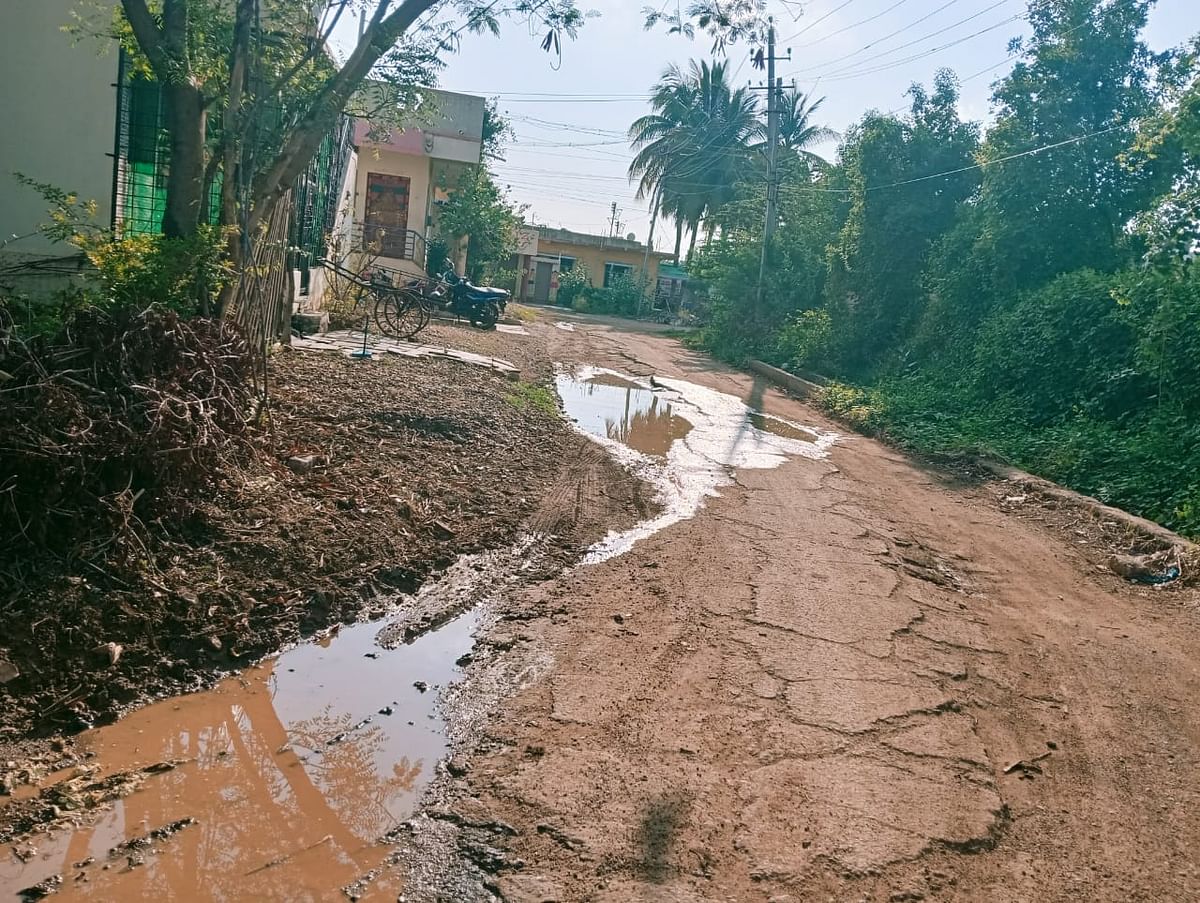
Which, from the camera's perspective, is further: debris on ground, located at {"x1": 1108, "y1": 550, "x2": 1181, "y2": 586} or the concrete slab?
the concrete slab

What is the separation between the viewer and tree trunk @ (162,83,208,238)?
21.6 feet

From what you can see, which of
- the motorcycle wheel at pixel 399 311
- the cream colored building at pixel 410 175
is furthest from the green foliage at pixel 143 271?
the cream colored building at pixel 410 175

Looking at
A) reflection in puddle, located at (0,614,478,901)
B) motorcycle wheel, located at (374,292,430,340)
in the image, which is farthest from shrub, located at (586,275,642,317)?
reflection in puddle, located at (0,614,478,901)

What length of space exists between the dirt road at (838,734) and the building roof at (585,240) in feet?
135

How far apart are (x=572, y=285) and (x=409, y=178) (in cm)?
1957

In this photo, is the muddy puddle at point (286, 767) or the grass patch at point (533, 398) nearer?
the muddy puddle at point (286, 767)

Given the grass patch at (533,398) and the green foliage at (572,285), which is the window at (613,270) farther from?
the grass patch at (533,398)

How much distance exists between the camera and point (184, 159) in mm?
6645

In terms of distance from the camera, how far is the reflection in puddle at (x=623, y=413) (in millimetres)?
10419

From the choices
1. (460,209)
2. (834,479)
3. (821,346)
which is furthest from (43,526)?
(460,209)

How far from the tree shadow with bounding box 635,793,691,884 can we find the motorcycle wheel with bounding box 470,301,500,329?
1701cm

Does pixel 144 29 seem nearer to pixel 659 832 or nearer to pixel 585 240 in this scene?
pixel 659 832

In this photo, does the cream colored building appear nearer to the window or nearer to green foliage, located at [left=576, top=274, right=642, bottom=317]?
green foliage, located at [left=576, top=274, right=642, bottom=317]

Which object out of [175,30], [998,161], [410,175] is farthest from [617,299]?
[175,30]
